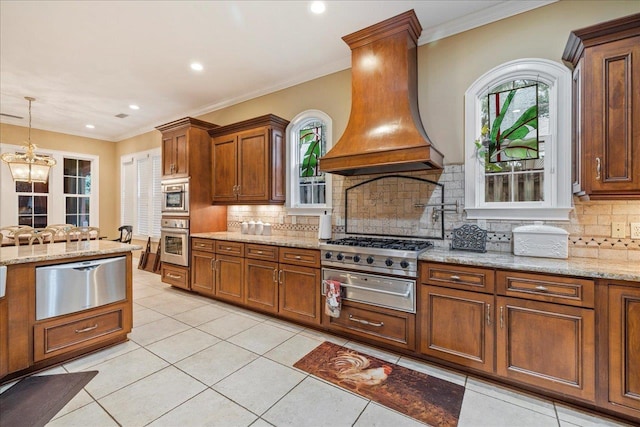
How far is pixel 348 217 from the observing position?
11.3 ft

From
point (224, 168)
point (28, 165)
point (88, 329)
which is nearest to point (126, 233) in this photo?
point (28, 165)

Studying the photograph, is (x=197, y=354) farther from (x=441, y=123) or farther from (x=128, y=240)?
(x=128, y=240)

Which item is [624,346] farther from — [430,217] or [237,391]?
[237,391]

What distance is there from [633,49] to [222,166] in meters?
4.30

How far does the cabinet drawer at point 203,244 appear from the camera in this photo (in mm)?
3936

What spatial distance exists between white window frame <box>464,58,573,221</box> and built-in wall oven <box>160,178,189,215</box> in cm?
374

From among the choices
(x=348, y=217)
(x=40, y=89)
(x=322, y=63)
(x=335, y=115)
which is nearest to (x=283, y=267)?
(x=348, y=217)

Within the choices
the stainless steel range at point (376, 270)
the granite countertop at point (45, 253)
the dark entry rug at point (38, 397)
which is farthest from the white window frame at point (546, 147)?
the dark entry rug at point (38, 397)

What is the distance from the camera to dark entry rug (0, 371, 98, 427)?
1759 mm

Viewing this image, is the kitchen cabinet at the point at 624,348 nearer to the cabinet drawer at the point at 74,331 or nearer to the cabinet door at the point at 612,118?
the cabinet door at the point at 612,118

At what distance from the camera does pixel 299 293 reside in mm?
3090

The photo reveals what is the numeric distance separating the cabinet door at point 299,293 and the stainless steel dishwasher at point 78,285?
1562 millimetres

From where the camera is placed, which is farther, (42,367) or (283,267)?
(283,267)

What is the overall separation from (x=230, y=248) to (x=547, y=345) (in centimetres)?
328
